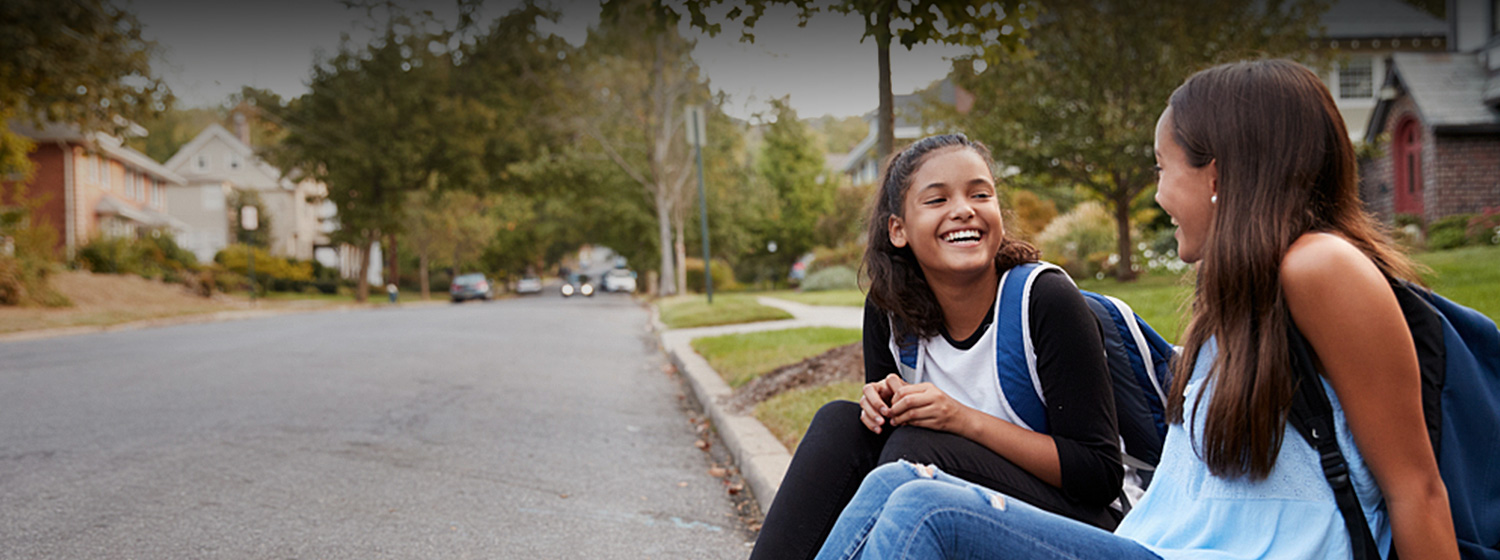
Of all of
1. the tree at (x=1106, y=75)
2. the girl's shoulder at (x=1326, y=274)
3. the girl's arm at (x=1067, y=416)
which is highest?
the tree at (x=1106, y=75)

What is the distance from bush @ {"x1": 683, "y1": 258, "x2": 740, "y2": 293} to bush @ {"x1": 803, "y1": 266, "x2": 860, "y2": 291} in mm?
12878

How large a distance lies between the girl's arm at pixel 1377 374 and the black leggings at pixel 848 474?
0.80m

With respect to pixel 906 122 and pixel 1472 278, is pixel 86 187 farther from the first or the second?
pixel 1472 278

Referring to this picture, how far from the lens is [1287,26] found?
1598 centimetres

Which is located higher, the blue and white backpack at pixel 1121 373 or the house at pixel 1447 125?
the house at pixel 1447 125

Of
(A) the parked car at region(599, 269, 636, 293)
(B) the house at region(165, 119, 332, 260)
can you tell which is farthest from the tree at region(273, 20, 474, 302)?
(A) the parked car at region(599, 269, 636, 293)

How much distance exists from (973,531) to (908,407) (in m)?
0.58

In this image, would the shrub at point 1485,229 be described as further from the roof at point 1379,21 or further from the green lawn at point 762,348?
the roof at point 1379,21

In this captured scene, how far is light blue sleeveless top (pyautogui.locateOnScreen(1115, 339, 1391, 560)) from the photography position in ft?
4.76

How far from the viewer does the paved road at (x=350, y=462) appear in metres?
3.53

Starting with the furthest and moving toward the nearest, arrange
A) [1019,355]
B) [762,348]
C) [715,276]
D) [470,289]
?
1. [715,276]
2. [470,289]
3. [762,348]
4. [1019,355]

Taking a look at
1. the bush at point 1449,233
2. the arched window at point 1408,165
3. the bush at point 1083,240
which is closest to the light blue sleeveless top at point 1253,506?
the bush at point 1449,233

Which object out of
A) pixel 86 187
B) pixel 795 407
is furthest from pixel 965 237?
pixel 86 187

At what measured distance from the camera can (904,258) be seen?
2.58 m
